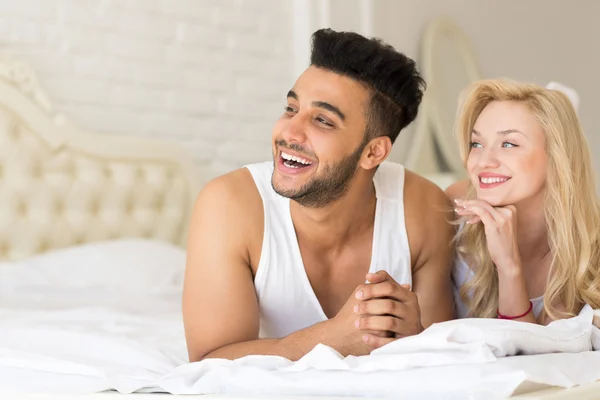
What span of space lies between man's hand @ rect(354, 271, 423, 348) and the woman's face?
426 mm

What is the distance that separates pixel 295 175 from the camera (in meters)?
1.99

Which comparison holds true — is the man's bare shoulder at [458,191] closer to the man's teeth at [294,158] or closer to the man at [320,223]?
the man at [320,223]

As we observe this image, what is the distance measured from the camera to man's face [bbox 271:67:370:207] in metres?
2.00

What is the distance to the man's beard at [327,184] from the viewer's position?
2000 millimetres

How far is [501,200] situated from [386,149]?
0.31m

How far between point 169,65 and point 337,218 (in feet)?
6.40

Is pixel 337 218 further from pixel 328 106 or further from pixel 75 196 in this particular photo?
pixel 75 196

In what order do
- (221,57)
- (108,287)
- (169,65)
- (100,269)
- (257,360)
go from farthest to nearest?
(221,57), (169,65), (100,269), (108,287), (257,360)

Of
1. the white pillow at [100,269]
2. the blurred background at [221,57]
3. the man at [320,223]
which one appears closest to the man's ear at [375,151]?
the man at [320,223]

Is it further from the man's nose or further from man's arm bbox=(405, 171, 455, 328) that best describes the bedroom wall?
the man's nose

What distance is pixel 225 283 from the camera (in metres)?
1.97

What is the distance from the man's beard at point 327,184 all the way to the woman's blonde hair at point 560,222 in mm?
362

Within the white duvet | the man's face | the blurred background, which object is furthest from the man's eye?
the blurred background

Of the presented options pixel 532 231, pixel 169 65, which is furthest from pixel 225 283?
pixel 169 65
